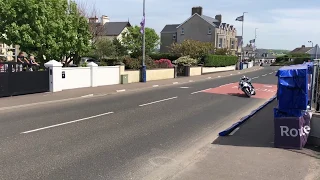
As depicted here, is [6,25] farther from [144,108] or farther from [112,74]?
[144,108]

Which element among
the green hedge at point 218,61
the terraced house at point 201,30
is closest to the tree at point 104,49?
the green hedge at point 218,61

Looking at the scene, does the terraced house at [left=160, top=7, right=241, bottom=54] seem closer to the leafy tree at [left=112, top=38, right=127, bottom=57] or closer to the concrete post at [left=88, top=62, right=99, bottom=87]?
the leafy tree at [left=112, top=38, right=127, bottom=57]

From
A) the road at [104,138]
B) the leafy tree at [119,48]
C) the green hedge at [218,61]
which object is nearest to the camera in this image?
the road at [104,138]

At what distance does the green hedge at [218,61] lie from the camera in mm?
43306

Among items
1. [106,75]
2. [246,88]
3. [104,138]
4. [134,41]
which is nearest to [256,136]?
[104,138]

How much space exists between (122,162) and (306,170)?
3.30 meters

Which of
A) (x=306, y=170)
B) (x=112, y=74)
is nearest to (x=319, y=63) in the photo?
(x=306, y=170)

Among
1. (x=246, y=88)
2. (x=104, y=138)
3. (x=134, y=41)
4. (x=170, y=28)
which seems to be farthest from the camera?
(x=170, y=28)

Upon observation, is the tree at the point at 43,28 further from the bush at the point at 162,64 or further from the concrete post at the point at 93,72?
the bush at the point at 162,64

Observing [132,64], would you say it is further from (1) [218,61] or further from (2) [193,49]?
(1) [218,61]

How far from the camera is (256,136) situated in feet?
26.5

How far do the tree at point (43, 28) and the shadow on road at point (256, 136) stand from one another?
13.9 metres

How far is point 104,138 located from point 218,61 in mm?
41493

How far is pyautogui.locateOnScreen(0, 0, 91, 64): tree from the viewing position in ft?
59.8
